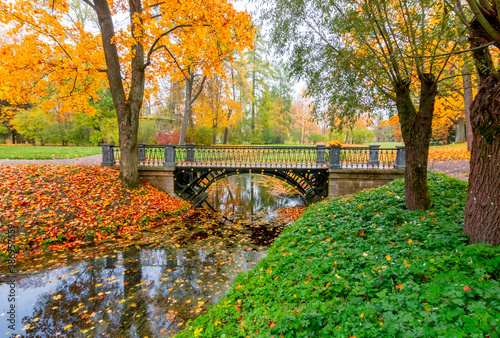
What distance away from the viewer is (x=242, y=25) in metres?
7.51

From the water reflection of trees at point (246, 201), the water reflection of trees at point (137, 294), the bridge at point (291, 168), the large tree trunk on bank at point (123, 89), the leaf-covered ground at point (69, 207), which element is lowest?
the water reflection of trees at point (137, 294)

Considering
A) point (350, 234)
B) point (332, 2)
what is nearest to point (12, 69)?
point (332, 2)

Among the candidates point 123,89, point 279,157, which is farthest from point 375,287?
point 123,89

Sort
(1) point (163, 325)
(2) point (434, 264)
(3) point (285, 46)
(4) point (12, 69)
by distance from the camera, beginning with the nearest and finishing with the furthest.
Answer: (2) point (434, 264) → (1) point (163, 325) → (3) point (285, 46) → (4) point (12, 69)

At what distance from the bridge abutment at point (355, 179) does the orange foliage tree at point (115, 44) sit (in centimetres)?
664

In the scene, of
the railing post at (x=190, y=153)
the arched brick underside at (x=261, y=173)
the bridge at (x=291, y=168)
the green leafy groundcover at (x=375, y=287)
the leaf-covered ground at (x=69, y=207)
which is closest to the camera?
the green leafy groundcover at (x=375, y=287)

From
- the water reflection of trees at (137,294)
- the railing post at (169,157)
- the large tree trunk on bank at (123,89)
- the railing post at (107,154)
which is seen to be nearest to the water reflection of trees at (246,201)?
the railing post at (169,157)

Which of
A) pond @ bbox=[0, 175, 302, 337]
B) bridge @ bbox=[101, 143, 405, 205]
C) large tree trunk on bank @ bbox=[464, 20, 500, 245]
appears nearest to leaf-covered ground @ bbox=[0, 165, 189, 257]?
pond @ bbox=[0, 175, 302, 337]

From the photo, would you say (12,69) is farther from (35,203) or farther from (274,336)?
(274,336)

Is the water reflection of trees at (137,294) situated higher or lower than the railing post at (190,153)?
lower

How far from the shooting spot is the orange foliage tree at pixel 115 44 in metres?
7.57

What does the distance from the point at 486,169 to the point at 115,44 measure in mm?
11830

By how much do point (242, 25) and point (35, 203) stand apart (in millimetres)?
9084

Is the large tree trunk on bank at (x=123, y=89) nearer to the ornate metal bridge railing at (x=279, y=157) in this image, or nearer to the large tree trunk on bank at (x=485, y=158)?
the ornate metal bridge railing at (x=279, y=157)
